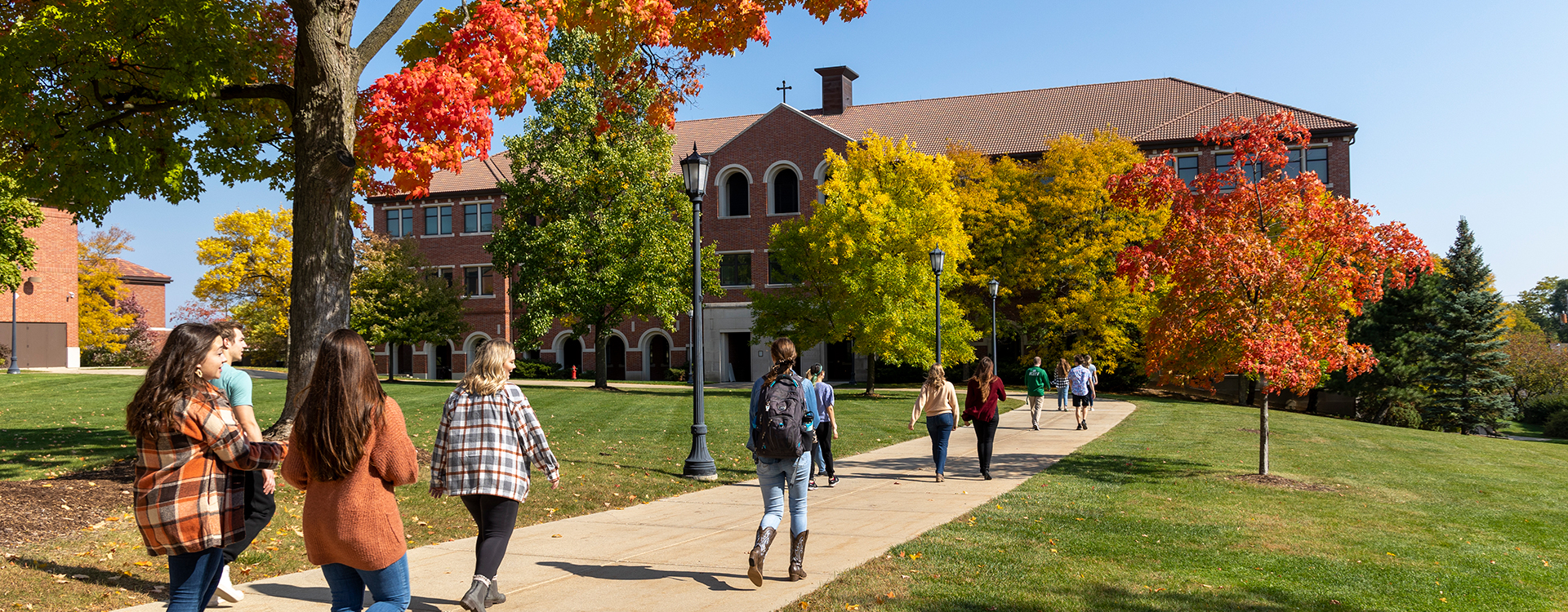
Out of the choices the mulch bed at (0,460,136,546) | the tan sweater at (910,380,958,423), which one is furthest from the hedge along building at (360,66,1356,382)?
the mulch bed at (0,460,136,546)

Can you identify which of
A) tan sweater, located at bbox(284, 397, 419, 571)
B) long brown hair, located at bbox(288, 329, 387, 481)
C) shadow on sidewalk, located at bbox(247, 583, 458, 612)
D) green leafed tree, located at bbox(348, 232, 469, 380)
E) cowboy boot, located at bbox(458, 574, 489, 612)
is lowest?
shadow on sidewalk, located at bbox(247, 583, 458, 612)

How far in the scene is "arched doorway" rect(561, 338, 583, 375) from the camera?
48.9m

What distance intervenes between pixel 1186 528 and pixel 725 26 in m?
7.11

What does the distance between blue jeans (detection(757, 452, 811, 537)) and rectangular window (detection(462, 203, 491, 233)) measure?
46.0 meters

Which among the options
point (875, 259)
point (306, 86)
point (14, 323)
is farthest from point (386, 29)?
point (14, 323)

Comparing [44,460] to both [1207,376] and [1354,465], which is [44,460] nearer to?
[1207,376]

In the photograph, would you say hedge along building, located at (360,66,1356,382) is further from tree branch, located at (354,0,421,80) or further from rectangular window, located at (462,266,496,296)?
tree branch, located at (354,0,421,80)

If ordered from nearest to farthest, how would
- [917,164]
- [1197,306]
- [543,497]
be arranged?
[543,497], [1197,306], [917,164]

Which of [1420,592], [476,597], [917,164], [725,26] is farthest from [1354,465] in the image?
[917,164]

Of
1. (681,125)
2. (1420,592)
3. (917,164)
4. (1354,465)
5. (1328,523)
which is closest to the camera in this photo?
(1420,592)

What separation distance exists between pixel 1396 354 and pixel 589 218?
32.3m

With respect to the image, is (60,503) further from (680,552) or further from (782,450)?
(782,450)

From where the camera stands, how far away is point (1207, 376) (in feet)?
41.1

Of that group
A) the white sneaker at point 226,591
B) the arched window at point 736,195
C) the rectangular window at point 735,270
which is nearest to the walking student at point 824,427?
the white sneaker at point 226,591
